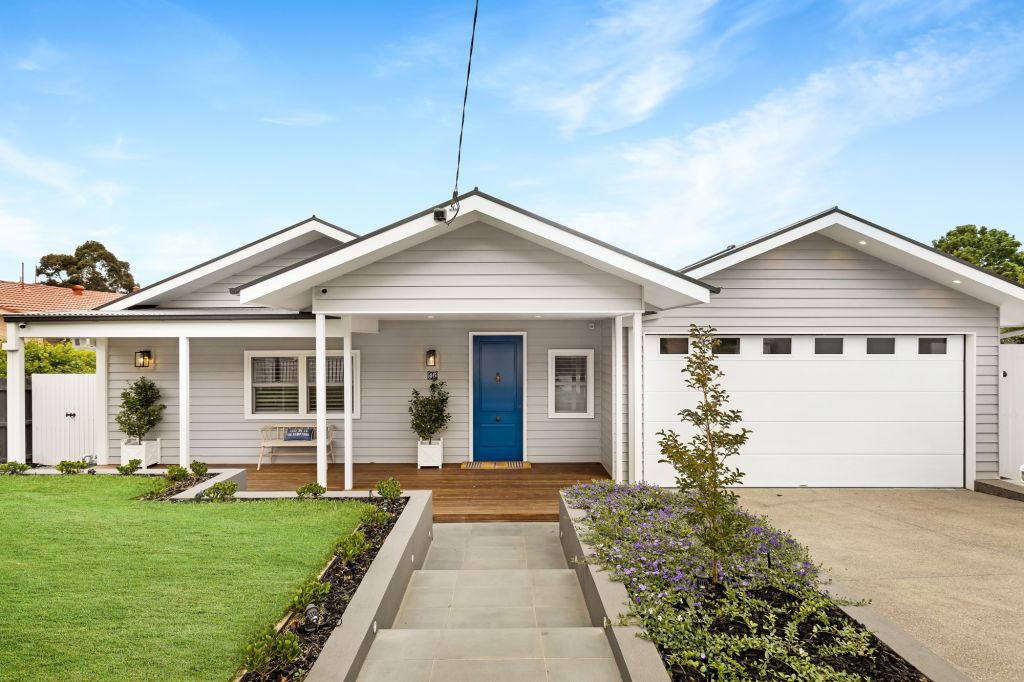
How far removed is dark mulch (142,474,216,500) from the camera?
5691 millimetres

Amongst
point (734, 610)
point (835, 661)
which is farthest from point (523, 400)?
point (835, 661)

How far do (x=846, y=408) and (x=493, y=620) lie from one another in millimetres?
6323

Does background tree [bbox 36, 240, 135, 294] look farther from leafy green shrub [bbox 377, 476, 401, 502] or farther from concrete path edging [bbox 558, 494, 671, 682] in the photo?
concrete path edging [bbox 558, 494, 671, 682]

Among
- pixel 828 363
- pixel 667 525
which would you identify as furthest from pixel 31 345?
pixel 828 363

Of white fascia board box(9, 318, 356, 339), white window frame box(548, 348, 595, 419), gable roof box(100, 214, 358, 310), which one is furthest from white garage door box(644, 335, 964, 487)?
gable roof box(100, 214, 358, 310)

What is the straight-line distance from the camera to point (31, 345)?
12.3 meters

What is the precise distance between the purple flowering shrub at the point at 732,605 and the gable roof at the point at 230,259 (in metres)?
6.44

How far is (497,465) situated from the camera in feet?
28.8

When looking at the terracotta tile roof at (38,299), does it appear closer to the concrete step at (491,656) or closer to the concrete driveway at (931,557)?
the concrete step at (491,656)

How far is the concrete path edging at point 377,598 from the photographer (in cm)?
254

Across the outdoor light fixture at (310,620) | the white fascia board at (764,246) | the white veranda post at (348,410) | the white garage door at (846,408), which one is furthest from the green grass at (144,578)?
the white fascia board at (764,246)

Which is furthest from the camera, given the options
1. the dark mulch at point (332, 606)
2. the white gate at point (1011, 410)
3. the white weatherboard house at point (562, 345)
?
the white gate at point (1011, 410)

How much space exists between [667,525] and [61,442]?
9.81 m

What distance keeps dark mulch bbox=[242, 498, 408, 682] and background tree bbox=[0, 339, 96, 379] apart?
39.2ft
